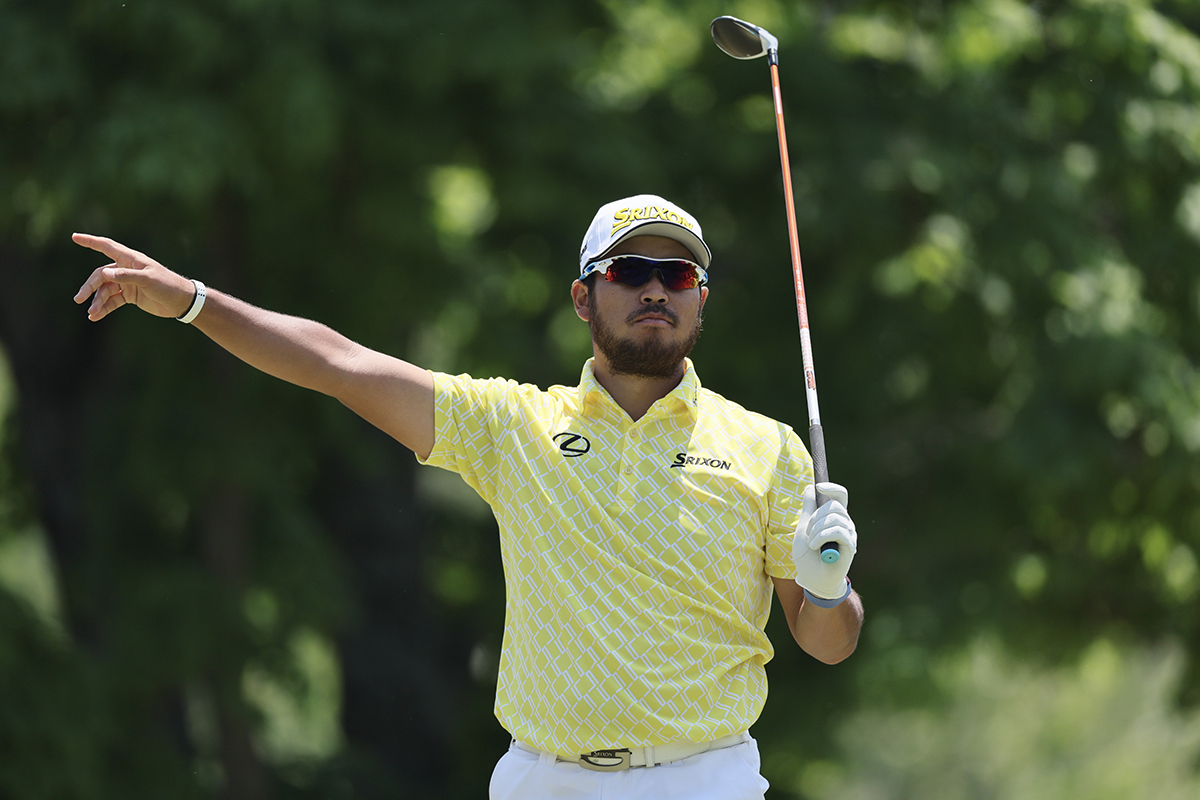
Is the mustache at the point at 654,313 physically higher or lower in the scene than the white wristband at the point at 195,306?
higher

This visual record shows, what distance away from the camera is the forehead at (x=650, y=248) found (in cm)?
328

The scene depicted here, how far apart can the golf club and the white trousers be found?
53 centimetres

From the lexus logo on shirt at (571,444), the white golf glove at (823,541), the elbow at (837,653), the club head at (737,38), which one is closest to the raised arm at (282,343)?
the lexus logo on shirt at (571,444)

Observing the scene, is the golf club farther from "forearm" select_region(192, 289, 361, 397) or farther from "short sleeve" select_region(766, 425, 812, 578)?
"forearm" select_region(192, 289, 361, 397)

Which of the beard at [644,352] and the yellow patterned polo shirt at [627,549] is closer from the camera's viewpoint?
the yellow patterned polo shirt at [627,549]

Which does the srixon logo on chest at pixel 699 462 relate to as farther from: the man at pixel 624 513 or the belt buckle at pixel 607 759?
the belt buckle at pixel 607 759

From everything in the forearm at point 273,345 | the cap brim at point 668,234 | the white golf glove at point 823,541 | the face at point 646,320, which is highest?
the cap brim at point 668,234

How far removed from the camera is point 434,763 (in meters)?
11.0

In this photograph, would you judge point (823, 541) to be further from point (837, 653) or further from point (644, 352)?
point (644, 352)

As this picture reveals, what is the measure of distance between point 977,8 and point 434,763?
6.59 meters

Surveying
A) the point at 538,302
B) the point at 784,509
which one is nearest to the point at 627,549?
the point at 784,509

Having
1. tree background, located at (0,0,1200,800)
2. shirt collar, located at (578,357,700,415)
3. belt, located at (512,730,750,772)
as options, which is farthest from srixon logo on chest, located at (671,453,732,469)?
tree background, located at (0,0,1200,800)

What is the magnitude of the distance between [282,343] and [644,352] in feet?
2.54

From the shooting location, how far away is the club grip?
2840mm
